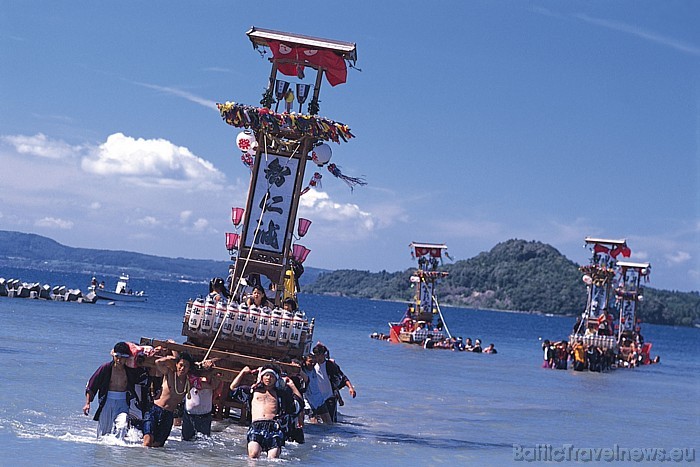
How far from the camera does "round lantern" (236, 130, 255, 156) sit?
18.2m

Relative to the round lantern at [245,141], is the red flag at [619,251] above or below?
above

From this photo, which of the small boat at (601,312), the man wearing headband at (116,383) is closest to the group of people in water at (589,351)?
the small boat at (601,312)

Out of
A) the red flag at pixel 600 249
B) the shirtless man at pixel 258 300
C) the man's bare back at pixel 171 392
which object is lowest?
the man's bare back at pixel 171 392

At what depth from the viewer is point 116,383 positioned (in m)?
13.3

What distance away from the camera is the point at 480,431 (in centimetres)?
2025

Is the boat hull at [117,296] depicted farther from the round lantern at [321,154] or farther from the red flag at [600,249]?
the round lantern at [321,154]

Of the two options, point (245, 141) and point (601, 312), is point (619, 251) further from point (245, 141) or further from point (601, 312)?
point (245, 141)

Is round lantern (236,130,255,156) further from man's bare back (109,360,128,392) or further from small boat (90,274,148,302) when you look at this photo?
small boat (90,274,148,302)

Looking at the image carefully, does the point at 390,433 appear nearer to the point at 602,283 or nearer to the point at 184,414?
the point at 184,414

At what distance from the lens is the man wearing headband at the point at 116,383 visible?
43.1 ft

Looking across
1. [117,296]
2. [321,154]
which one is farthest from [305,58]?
[117,296]

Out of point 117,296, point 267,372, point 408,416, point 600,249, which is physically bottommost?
point 408,416

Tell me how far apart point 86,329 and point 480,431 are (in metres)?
27.2

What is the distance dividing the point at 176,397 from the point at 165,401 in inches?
6.9
